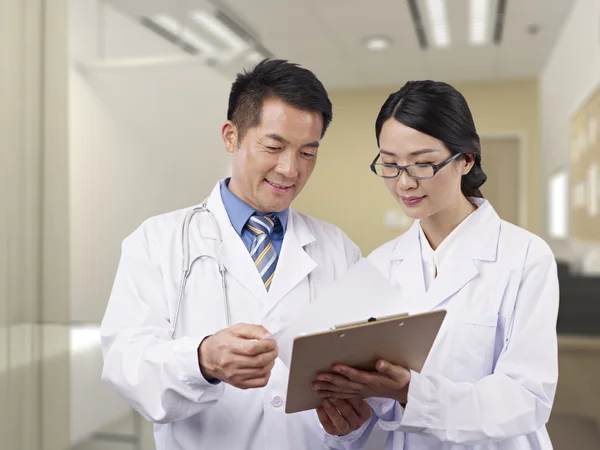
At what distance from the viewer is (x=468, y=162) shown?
1190 mm

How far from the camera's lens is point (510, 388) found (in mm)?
1056

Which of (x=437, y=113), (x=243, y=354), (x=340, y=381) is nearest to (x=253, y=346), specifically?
(x=243, y=354)

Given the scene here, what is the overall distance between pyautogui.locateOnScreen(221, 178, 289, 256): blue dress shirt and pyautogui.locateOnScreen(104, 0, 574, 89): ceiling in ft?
2.27

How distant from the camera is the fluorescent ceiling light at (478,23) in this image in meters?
2.04

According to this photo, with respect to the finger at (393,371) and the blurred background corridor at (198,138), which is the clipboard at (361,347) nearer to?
the finger at (393,371)

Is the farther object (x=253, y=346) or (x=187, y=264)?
(x=187, y=264)

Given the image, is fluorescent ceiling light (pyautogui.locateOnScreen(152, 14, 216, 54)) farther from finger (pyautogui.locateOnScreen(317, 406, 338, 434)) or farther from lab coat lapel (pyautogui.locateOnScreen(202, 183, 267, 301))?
finger (pyautogui.locateOnScreen(317, 406, 338, 434))

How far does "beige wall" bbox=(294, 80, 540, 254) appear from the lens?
1872 mm

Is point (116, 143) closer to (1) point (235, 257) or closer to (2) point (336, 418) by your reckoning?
(1) point (235, 257)

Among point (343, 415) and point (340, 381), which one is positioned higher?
point (340, 381)

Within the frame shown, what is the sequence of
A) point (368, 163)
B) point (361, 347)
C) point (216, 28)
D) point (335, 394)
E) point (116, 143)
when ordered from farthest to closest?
1. point (116, 143)
2. point (216, 28)
3. point (368, 163)
4. point (335, 394)
5. point (361, 347)

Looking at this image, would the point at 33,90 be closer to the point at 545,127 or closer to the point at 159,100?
the point at 159,100

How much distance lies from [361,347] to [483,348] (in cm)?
32

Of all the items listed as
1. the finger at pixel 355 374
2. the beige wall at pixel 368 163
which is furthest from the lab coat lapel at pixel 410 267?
the beige wall at pixel 368 163
